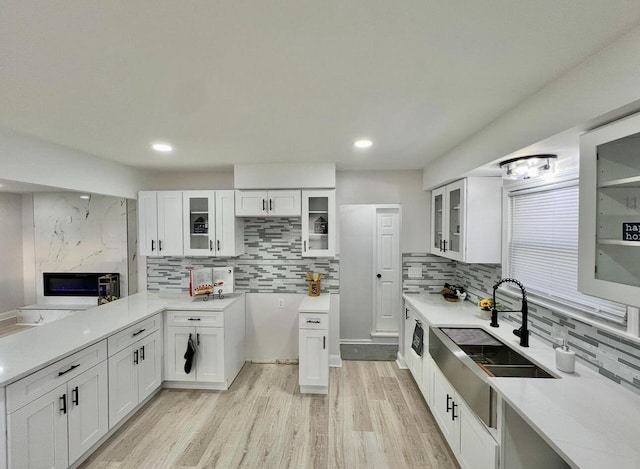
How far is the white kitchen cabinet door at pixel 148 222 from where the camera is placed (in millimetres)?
3326

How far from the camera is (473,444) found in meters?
1.75

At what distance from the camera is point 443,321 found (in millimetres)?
2451

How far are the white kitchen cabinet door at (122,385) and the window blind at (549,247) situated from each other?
3.33 metres

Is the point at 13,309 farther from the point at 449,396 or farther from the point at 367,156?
the point at 449,396

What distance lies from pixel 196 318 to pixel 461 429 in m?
2.49

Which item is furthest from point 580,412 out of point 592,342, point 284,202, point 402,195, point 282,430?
point 284,202

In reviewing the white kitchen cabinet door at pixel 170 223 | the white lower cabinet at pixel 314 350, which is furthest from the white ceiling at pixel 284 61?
the white lower cabinet at pixel 314 350

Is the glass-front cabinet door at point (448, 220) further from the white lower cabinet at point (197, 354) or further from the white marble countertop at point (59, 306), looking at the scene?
the white marble countertop at point (59, 306)

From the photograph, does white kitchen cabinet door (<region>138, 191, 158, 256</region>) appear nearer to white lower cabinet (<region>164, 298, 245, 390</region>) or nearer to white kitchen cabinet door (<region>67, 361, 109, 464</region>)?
white lower cabinet (<region>164, 298, 245, 390</region>)

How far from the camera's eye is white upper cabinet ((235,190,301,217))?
3.21 m

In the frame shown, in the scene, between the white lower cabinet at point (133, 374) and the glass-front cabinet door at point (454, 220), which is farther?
the glass-front cabinet door at point (454, 220)

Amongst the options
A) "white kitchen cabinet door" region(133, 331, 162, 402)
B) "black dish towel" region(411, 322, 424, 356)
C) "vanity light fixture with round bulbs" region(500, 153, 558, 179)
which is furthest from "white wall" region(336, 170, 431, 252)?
"white kitchen cabinet door" region(133, 331, 162, 402)

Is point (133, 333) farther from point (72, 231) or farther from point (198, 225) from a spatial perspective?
point (72, 231)

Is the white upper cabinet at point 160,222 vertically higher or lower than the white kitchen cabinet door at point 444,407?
higher
